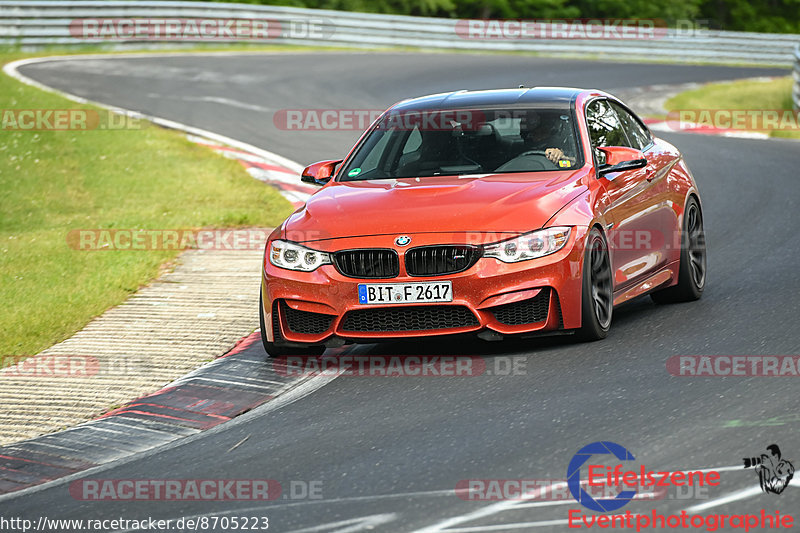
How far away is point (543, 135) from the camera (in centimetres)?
851

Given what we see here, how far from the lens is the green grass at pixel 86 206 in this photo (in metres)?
9.95

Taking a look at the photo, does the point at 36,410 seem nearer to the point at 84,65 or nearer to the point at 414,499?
the point at 414,499

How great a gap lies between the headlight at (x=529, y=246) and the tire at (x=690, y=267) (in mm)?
1903

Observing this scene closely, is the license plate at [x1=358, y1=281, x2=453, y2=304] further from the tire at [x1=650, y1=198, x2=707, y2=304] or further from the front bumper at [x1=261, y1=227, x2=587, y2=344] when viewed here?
the tire at [x1=650, y1=198, x2=707, y2=304]

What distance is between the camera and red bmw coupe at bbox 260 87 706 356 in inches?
289

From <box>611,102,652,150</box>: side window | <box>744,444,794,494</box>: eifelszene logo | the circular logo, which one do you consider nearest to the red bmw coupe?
<box>611,102,652,150</box>: side window

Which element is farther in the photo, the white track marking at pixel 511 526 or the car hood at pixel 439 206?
the car hood at pixel 439 206

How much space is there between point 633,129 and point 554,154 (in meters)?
1.35

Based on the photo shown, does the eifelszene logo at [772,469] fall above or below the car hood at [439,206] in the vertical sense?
below

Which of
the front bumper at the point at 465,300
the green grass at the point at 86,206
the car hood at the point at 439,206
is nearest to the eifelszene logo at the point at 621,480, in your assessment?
the front bumper at the point at 465,300

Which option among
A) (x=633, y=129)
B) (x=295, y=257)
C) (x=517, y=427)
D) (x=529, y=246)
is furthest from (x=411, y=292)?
(x=633, y=129)

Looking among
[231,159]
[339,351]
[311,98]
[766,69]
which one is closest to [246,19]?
[311,98]

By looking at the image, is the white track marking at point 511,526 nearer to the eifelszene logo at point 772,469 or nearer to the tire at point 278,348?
the eifelszene logo at point 772,469

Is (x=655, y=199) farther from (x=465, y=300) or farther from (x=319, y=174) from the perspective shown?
(x=319, y=174)
